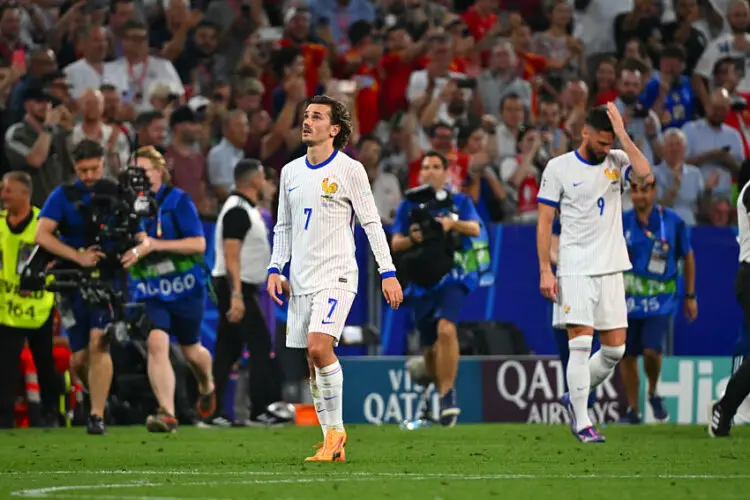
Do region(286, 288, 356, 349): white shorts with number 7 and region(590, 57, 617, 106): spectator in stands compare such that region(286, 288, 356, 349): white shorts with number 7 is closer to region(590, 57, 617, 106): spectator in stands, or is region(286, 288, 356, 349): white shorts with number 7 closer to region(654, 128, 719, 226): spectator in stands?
region(654, 128, 719, 226): spectator in stands

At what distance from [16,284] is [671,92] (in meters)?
10.4

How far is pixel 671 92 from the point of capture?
21.5 m

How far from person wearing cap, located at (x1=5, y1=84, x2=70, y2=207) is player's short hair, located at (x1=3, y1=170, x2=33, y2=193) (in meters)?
1.09

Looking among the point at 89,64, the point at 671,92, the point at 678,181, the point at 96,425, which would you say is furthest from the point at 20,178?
the point at 671,92

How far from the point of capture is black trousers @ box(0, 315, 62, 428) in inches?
593

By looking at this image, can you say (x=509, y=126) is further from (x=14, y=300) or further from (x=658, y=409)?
(x=14, y=300)

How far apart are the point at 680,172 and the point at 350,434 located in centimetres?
745

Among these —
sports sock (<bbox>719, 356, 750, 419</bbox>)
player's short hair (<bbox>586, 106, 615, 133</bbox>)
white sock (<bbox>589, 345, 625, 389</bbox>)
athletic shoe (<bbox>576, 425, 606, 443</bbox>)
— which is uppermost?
player's short hair (<bbox>586, 106, 615, 133</bbox>)

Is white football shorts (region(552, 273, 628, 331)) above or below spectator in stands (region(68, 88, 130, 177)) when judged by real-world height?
below

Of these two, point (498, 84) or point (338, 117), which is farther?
point (498, 84)

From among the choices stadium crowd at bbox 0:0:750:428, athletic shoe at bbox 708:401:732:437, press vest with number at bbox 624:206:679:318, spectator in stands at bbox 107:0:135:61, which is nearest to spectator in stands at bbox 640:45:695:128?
stadium crowd at bbox 0:0:750:428

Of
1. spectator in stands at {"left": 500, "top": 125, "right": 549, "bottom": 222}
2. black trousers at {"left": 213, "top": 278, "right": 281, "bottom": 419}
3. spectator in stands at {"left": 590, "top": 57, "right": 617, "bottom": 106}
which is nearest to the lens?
black trousers at {"left": 213, "top": 278, "right": 281, "bottom": 419}

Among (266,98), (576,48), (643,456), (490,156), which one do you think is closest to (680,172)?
(490,156)

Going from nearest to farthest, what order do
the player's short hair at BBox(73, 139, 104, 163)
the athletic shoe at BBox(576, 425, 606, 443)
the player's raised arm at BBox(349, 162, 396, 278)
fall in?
the player's raised arm at BBox(349, 162, 396, 278), the athletic shoe at BBox(576, 425, 606, 443), the player's short hair at BBox(73, 139, 104, 163)
